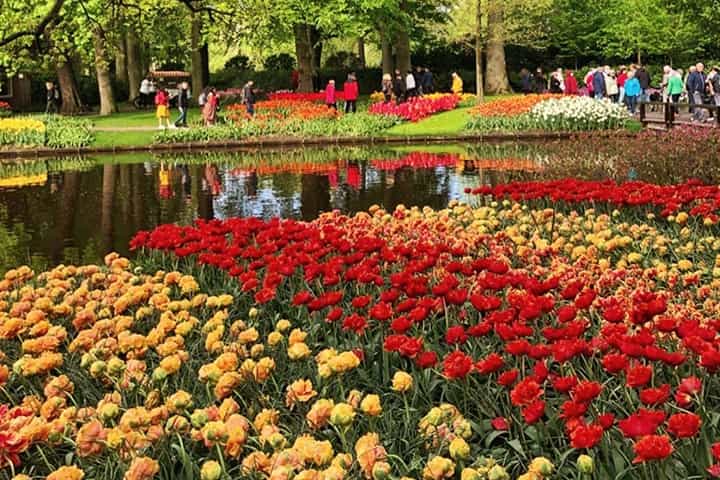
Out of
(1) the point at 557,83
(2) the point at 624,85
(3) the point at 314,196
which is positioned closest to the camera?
(3) the point at 314,196

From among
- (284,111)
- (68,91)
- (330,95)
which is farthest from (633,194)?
(68,91)

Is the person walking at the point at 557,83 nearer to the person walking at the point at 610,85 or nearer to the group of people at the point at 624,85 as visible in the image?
the group of people at the point at 624,85

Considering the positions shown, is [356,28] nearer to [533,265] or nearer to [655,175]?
[655,175]

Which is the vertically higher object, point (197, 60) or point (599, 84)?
point (197, 60)

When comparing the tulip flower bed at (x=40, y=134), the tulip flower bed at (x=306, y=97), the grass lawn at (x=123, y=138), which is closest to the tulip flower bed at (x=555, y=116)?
the tulip flower bed at (x=306, y=97)

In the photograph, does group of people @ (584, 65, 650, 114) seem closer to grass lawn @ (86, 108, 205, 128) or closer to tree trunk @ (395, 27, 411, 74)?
tree trunk @ (395, 27, 411, 74)

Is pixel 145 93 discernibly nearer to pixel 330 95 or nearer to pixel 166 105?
pixel 166 105

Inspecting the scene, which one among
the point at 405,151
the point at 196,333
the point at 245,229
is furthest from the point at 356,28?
the point at 196,333

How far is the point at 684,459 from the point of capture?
3.45 m

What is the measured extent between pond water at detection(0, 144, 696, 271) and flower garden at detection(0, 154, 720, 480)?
5407 mm

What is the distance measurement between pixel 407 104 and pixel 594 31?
22846mm

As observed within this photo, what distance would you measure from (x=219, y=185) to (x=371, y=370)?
13827 mm

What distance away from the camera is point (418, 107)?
102 ft

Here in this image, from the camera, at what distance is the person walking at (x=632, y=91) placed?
1192 inches
